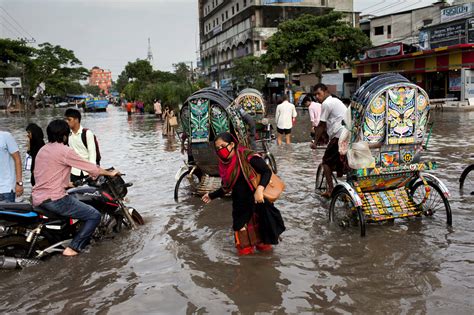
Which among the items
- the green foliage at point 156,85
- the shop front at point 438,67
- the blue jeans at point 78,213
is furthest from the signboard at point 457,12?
the blue jeans at point 78,213

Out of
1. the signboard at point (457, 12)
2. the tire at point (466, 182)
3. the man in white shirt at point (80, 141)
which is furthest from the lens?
the signboard at point (457, 12)

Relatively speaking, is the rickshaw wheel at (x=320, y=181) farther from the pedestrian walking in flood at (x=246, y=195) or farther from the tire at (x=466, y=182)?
the pedestrian walking in flood at (x=246, y=195)

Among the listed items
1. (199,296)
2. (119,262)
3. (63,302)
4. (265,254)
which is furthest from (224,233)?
(63,302)

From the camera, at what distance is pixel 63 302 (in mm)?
4312

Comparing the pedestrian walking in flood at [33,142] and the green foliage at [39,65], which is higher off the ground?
the green foliage at [39,65]

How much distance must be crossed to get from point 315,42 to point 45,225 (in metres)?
32.4

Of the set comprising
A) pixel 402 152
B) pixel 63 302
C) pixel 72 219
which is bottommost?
pixel 63 302

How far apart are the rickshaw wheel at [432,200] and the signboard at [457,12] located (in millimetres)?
30405

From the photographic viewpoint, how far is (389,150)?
583cm

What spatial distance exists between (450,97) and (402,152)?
2832 cm

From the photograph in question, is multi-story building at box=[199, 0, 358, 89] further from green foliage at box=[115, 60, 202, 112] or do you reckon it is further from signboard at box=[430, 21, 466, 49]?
signboard at box=[430, 21, 466, 49]

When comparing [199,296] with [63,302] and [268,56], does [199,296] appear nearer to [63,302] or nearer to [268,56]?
[63,302]

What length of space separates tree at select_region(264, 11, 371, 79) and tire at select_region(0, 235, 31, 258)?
31.6 m

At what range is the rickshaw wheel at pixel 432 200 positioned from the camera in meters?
5.80
